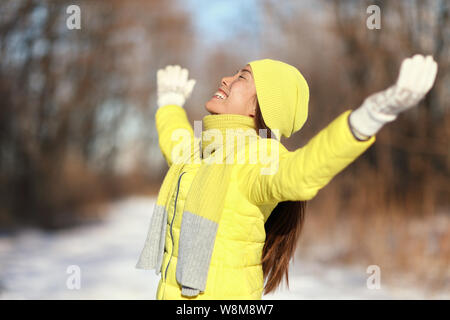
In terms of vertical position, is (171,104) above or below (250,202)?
above

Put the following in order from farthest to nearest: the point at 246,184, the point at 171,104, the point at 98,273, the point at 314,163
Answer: the point at 98,273
the point at 171,104
the point at 246,184
the point at 314,163

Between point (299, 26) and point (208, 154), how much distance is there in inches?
282

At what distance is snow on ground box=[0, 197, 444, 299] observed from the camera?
4.83m

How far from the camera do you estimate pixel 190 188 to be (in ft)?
6.22

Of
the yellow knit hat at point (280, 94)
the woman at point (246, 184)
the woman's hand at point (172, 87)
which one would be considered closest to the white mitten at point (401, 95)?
the woman at point (246, 184)

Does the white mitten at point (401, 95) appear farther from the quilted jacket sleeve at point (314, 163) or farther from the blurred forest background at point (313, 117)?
the blurred forest background at point (313, 117)

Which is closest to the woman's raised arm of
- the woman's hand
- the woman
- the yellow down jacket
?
the woman's hand

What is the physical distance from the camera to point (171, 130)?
247 cm

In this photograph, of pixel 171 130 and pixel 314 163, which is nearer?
pixel 314 163

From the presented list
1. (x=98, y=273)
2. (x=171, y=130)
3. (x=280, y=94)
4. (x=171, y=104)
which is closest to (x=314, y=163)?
(x=280, y=94)

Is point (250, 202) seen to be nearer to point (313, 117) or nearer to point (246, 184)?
point (246, 184)

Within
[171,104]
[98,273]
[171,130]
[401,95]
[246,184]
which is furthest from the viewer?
[98,273]

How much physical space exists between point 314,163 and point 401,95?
315 mm

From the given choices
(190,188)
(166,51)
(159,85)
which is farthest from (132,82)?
(190,188)
